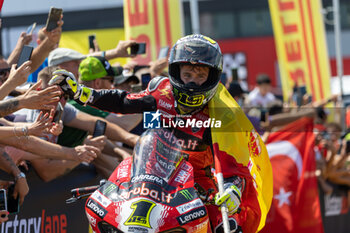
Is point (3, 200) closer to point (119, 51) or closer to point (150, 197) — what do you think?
point (150, 197)

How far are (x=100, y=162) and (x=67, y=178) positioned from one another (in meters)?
0.40

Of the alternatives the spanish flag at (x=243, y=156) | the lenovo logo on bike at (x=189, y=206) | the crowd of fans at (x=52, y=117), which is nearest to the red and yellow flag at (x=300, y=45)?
the crowd of fans at (x=52, y=117)

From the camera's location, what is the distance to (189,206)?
4332 mm

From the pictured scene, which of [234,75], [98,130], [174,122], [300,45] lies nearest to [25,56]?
[98,130]

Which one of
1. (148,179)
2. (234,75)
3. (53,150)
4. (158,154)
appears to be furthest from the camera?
(234,75)

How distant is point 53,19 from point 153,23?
5819mm

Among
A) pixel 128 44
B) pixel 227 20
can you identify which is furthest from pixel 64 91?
pixel 227 20

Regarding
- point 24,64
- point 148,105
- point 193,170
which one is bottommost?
point 193,170

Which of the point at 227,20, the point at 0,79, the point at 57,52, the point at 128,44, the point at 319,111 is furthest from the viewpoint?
the point at 227,20

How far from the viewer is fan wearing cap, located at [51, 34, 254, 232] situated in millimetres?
4859

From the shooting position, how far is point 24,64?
16.8ft

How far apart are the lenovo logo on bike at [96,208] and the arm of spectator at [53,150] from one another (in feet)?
4.74

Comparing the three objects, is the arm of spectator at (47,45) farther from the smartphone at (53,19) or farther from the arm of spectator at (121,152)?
the arm of spectator at (121,152)

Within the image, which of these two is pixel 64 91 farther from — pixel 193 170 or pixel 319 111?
pixel 319 111
